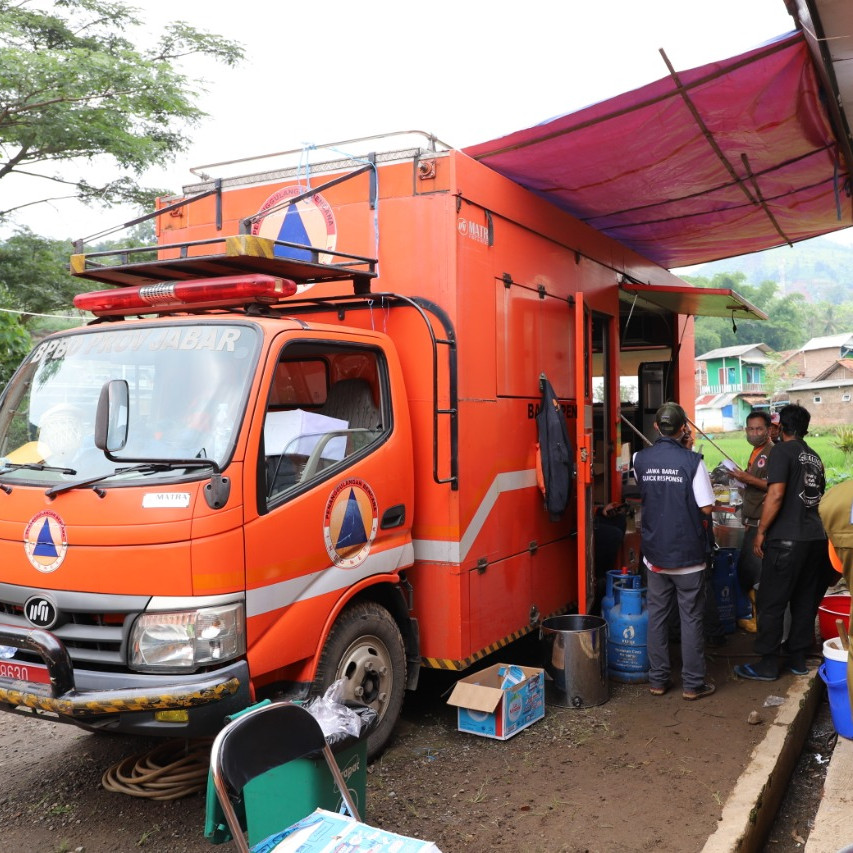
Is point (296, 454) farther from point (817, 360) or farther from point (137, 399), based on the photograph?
point (817, 360)

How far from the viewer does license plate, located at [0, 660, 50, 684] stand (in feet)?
11.3

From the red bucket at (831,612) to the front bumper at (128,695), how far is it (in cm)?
417

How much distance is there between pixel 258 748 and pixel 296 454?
1.63 meters

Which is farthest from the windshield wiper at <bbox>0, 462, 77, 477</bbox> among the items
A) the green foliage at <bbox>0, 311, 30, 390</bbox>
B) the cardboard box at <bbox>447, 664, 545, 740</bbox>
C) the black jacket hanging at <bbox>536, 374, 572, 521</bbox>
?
the green foliage at <bbox>0, 311, 30, 390</bbox>

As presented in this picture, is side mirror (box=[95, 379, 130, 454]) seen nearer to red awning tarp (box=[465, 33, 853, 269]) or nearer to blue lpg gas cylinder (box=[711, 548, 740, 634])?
red awning tarp (box=[465, 33, 853, 269])

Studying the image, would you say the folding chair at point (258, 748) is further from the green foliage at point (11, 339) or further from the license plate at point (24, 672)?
the green foliage at point (11, 339)

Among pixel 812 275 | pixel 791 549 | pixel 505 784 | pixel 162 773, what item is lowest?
pixel 505 784

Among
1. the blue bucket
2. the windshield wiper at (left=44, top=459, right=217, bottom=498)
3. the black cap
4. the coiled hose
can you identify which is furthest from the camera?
the black cap

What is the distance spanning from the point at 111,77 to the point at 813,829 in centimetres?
1408

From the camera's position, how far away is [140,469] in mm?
3539

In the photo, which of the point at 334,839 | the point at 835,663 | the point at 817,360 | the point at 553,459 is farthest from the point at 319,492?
the point at 817,360

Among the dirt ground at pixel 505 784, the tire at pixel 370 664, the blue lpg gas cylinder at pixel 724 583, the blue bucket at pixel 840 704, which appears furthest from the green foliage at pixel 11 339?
the blue bucket at pixel 840 704

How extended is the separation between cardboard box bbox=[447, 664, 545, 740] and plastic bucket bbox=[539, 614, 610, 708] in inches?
10.9

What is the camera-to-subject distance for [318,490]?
3949mm
